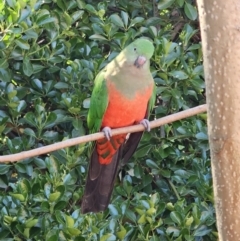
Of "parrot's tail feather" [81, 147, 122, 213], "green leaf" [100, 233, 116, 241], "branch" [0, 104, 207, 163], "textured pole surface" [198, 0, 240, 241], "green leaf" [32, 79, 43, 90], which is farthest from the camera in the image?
"green leaf" [32, 79, 43, 90]

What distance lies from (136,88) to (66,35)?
0.44 m

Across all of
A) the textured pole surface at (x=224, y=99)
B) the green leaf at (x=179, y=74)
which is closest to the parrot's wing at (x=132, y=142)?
the green leaf at (x=179, y=74)

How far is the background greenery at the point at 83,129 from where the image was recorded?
6.84ft

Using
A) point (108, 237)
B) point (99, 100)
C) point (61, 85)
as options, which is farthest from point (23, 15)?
point (108, 237)

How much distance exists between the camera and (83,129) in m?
2.30

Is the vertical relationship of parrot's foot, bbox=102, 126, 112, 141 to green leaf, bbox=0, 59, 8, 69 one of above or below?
below

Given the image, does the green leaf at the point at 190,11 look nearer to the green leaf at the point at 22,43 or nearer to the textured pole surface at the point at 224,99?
the green leaf at the point at 22,43

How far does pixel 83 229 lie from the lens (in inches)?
80.0

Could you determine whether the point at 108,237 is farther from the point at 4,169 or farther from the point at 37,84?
the point at 37,84

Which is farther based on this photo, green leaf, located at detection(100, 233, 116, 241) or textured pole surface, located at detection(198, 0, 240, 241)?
green leaf, located at detection(100, 233, 116, 241)

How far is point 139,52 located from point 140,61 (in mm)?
35

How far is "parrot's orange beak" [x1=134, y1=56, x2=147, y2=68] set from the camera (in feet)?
7.03

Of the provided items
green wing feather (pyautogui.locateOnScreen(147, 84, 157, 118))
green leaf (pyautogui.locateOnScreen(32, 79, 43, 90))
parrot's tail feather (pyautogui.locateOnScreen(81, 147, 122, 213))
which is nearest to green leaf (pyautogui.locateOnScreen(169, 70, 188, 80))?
green wing feather (pyautogui.locateOnScreen(147, 84, 157, 118))

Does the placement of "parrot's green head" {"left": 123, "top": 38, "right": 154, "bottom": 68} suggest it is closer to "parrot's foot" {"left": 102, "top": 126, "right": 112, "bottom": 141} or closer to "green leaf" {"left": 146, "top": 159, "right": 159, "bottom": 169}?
"parrot's foot" {"left": 102, "top": 126, "right": 112, "bottom": 141}
